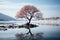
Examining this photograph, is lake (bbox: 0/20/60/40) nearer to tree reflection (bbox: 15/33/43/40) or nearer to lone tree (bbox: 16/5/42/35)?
tree reflection (bbox: 15/33/43/40)

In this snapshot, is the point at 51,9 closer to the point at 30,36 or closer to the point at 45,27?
the point at 45,27

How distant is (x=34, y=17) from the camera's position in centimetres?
181

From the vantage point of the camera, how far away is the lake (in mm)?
1806

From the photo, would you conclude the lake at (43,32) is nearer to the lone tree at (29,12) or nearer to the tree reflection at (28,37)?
the tree reflection at (28,37)

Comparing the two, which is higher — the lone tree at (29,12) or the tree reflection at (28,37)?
the lone tree at (29,12)

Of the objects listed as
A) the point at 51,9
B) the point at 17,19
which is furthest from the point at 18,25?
the point at 51,9

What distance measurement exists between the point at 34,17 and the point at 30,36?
10.2 inches

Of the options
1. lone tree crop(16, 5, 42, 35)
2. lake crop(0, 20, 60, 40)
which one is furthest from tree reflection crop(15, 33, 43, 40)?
lone tree crop(16, 5, 42, 35)

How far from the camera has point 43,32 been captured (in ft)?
5.99

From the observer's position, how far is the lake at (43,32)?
5.92 feet

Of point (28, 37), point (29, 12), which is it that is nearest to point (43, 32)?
point (28, 37)

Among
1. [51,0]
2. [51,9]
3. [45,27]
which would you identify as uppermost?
[51,0]

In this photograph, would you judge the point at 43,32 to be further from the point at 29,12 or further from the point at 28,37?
the point at 29,12

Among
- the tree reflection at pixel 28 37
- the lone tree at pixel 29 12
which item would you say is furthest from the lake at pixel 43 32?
the lone tree at pixel 29 12
